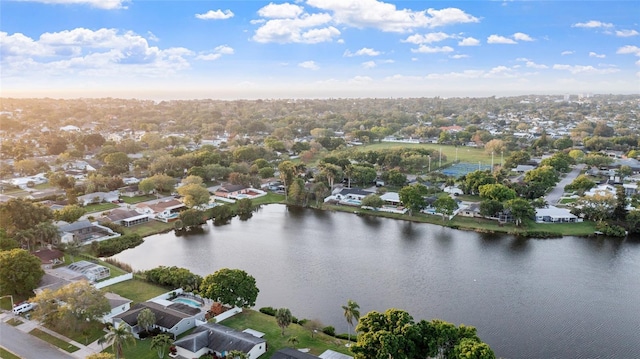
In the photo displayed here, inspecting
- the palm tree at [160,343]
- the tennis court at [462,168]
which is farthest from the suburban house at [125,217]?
the tennis court at [462,168]

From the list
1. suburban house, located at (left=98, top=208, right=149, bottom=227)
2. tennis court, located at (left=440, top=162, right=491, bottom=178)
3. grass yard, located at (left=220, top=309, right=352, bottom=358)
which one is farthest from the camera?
tennis court, located at (left=440, top=162, right=491, bottom=178)

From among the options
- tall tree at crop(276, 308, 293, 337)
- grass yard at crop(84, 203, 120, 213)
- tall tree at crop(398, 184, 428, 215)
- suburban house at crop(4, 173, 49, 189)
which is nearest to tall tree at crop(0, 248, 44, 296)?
tall tree at crop(276, 308, 293, 337)

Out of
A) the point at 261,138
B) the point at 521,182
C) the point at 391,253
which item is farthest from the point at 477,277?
the point at 261,138

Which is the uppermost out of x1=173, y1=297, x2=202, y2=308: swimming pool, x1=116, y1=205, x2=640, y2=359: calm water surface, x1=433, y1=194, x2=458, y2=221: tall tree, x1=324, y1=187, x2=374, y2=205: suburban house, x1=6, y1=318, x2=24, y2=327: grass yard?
x1=433, y1=194, x2=458, y2=221: tall tree

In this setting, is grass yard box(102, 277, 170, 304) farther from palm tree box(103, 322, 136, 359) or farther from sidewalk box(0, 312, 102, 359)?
palm tree box(103, 322, 136, 359)

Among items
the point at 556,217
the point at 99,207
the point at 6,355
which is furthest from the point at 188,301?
the point at 556,217

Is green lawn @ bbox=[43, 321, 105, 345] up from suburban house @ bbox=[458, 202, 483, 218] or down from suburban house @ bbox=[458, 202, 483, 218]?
down

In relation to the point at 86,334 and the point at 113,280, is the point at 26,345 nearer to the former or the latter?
the point at 86,334

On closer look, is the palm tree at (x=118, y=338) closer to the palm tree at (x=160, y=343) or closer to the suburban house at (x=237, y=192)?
the palm tree at (x=160, y=343)
